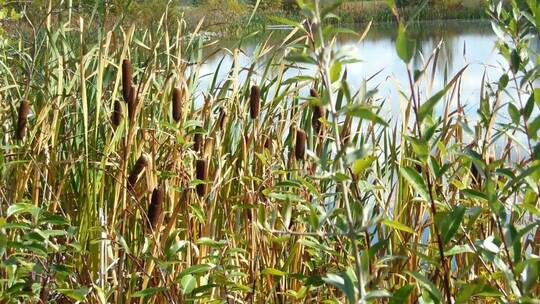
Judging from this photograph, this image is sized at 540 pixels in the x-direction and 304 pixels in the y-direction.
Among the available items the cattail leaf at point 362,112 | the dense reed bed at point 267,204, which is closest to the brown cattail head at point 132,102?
the dense reed bed at point 267,204

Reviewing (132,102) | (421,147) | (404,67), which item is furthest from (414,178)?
(404,67)

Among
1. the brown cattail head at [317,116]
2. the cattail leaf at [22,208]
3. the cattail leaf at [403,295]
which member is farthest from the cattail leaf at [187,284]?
the brown cattail head at [317,116]

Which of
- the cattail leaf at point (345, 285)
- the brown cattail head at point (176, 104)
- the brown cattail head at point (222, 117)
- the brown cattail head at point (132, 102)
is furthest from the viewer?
the brown cattail head at point (222, 117)

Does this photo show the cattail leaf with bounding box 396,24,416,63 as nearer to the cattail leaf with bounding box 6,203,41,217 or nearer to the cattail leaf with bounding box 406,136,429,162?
the cattail leaf with bounding box 406,136,429,162

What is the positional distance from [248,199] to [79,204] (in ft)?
1.28

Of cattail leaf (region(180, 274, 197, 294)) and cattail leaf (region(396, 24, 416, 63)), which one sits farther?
cattail leaf (region(180, 274, 197, 294))

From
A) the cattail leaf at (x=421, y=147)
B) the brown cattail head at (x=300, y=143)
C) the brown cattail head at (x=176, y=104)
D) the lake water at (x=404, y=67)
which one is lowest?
the lake water at (x=404, y=67)

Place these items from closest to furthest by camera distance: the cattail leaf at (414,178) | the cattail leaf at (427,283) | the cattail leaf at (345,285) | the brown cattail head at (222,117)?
the cattail leaf at (345,285) → the cattail leaf at (427,283) → the cattail leaf at (414,178) → the brown cattail head at (222,117)

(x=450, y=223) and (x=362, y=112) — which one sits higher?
(x=362, y=112)

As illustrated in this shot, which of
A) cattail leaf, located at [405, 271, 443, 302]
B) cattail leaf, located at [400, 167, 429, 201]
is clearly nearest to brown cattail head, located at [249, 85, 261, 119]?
cattail leaf, located at [400, 167, 429, 201]

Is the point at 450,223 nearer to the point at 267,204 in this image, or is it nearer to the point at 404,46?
the point at 404,46

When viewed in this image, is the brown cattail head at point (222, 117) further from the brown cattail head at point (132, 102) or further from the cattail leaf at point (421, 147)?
the cattail leaf at point (421, 147)

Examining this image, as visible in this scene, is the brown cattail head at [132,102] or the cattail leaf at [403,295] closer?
the cattail leaf at [403,295]

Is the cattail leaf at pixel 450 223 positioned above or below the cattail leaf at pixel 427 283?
above
